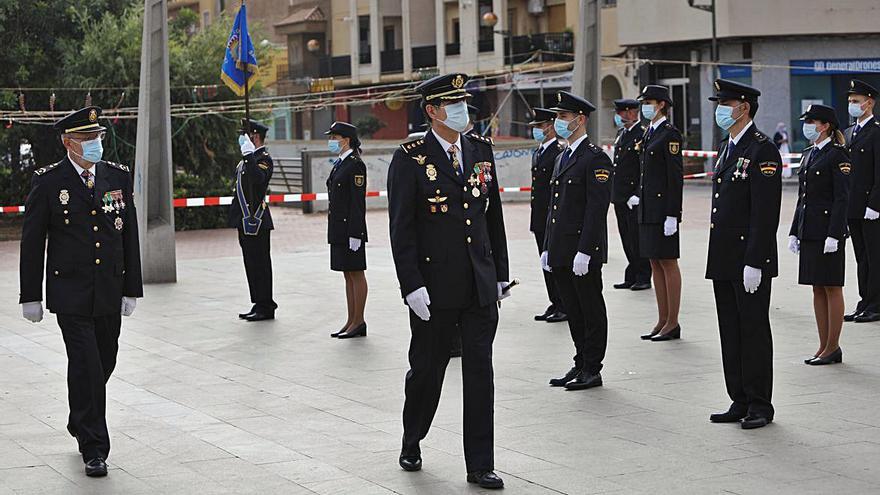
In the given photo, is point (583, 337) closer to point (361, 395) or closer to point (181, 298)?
point (361, 395)

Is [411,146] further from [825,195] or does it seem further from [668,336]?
[668,336]

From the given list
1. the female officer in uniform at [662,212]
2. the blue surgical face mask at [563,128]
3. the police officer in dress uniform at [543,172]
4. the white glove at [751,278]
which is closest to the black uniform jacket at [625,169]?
the police officer in dress uniform at [543,172]

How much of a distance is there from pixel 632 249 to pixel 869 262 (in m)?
3.16

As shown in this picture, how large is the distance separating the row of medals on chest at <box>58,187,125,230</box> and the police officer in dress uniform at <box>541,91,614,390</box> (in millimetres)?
3158

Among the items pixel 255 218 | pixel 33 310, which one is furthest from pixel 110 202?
pixel 255 218

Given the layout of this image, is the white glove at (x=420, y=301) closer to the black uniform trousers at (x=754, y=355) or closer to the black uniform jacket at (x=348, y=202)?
the black uniform trousers at (x=754, y=355)

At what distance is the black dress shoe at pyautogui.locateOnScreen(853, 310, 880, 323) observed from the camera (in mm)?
12070

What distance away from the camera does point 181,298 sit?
15.2 meters

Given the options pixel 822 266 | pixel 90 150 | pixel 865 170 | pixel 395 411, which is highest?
pixel 90 150

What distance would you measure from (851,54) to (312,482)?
120 ft

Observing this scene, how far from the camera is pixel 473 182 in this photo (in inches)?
278

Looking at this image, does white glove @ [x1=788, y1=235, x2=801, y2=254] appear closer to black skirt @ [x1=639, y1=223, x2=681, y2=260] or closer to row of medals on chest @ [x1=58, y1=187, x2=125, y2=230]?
black skirt @ [x1=639, y1=223, x2=681, y2=260]

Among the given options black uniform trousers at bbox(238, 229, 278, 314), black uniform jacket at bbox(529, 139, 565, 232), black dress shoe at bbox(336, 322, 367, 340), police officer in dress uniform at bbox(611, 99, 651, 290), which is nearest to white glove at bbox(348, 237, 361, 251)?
black dress shoe at bbox(336, 322, 367, 340)

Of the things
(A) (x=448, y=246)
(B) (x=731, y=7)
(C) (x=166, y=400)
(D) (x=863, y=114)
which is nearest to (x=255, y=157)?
(C) (x=166, y=400)
